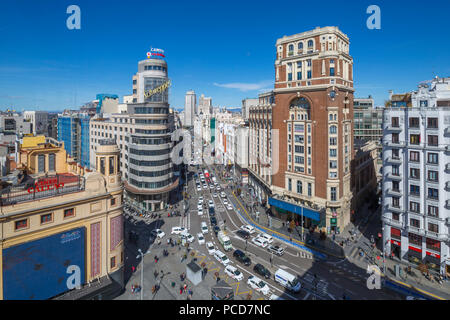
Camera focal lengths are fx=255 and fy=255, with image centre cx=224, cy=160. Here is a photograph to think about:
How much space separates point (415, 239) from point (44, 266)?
51281mm

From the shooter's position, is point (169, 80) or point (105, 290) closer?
point (105, 290)

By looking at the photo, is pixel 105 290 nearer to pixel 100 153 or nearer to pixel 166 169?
pixel 100 153

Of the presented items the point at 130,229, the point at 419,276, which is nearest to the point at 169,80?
the point at 130,229

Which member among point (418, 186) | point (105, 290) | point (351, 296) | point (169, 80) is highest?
point (169, 80)

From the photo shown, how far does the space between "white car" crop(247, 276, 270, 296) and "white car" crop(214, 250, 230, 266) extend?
651 cm

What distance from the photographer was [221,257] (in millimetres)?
43000

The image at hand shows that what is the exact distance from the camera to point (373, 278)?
37.6 m

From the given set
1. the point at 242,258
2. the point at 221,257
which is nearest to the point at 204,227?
the point at 221,257

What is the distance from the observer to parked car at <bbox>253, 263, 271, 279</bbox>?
38.2m

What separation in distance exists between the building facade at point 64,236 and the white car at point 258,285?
1766cm

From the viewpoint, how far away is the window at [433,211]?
125ft
